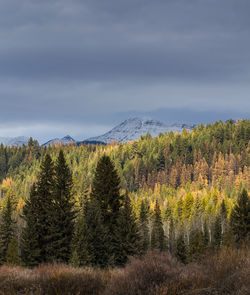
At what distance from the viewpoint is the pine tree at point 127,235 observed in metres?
31.9

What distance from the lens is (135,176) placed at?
19500 cm

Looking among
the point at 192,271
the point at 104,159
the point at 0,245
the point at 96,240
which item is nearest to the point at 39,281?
the point at 192,271

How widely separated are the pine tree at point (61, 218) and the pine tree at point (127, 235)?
568cm

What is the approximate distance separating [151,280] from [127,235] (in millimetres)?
24002

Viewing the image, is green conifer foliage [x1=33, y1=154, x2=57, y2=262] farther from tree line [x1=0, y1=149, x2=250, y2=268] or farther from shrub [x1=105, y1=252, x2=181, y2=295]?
shrub [x1=105, y1=252, x2=181, y2=295]

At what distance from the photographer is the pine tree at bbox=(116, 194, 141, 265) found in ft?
105

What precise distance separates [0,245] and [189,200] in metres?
67.9

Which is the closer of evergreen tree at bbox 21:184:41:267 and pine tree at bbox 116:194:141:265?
pine tree at bbox 116:194:141:265

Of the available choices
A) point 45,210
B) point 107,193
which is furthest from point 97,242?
point 45,210

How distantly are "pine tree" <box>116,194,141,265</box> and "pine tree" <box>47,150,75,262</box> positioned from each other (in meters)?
5.68

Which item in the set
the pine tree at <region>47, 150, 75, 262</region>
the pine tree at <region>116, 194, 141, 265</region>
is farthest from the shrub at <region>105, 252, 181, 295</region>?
the pine tree at <region>116, 194, 141, 265</region>

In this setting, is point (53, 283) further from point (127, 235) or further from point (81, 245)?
point (127, 235)

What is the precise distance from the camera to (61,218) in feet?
112

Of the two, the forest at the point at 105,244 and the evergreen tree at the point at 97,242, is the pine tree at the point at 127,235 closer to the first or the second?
the forest at the point at 105,244
